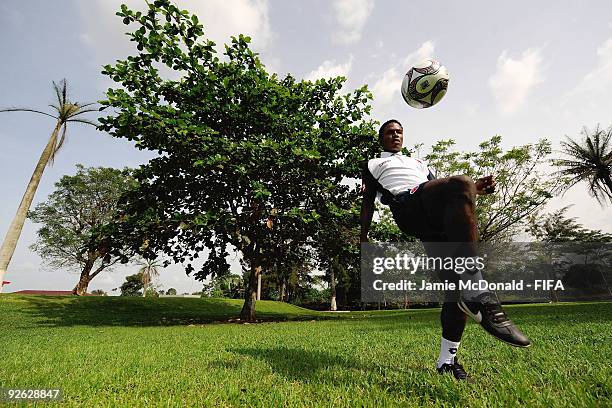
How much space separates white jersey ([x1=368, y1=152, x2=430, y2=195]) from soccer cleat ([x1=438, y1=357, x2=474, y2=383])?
1763mm

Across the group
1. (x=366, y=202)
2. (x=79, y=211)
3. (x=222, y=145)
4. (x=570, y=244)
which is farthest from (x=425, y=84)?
(x=570, y=244)

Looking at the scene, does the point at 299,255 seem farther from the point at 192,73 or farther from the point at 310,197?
the point at 192,73

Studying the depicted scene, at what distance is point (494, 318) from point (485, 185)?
129cm

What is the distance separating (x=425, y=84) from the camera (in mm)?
5203

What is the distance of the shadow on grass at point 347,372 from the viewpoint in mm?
3139

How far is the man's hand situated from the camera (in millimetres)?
3436

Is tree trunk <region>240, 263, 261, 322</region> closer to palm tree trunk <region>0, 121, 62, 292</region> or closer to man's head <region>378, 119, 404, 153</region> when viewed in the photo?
palm tree trunk <region>0, 121, 62, 292</region>

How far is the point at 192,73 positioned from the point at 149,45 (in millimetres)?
1956

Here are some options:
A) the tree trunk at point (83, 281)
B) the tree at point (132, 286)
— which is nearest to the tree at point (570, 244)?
the tree trunk at point (83, 281)

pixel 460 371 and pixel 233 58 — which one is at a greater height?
pixel 233 58

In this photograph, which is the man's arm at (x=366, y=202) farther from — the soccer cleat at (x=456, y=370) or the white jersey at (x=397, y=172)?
the soccer cleat at (x=456, y=370)

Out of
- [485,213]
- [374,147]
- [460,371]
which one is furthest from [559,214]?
[460,371]

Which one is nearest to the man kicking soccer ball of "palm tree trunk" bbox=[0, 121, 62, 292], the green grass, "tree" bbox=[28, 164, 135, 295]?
the green grass

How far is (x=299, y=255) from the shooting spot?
63.9ft
